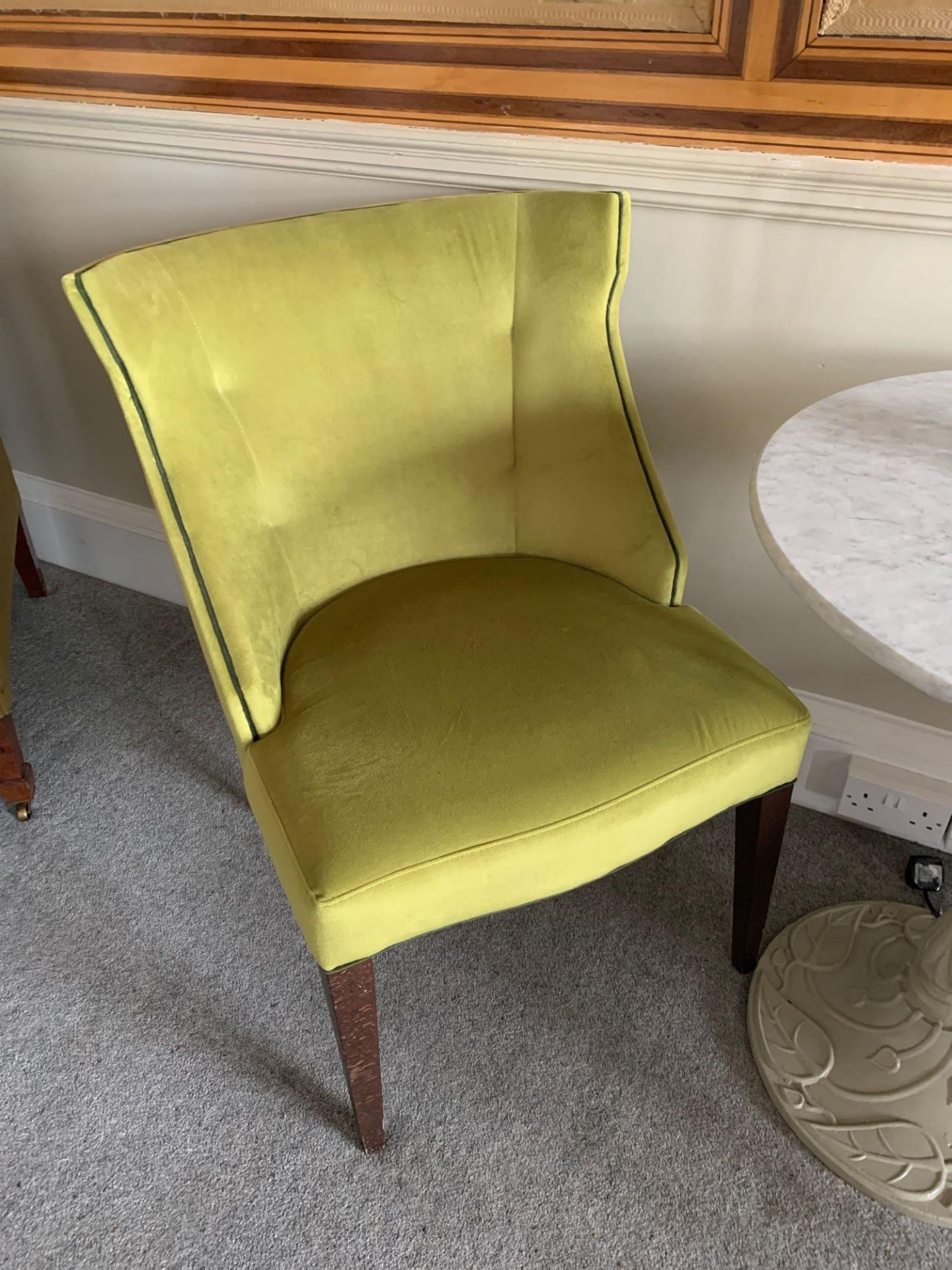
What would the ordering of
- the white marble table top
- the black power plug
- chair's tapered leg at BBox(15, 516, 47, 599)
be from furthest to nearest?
chair's tapered leg at BBox(15, 516, 47, 599) < the black power plug < the white marble table top

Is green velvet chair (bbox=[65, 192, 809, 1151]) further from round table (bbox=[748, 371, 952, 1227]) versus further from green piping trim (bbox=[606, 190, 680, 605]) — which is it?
round table (bbox=[748, 371, 952, 1227])

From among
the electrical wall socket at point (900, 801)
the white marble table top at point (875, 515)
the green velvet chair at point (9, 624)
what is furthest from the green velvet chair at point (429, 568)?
the green velvet chair at point (9, 624)

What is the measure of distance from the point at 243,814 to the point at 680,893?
2.29 ft

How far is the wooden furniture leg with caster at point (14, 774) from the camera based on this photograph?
1429 mm

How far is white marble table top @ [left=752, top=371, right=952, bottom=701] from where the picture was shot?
0.71 m

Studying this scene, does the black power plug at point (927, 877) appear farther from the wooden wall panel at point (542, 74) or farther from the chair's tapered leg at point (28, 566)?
the chair's tapered leg at point (28, 566)

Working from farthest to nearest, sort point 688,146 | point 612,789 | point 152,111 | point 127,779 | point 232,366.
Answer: point 127,779 → point 152,111 → point 688,146 → point 232,366 → point 612,789

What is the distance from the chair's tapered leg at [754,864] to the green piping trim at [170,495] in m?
0.59

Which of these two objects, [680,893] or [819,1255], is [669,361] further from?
[819,1255]

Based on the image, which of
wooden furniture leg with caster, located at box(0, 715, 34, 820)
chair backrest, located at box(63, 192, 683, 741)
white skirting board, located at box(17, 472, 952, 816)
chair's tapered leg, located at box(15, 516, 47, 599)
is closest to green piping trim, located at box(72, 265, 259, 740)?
chair backrest, located at box(63, 192, 683, 741)

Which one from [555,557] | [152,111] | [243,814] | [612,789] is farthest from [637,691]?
[152,111]

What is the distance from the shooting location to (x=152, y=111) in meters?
1.44

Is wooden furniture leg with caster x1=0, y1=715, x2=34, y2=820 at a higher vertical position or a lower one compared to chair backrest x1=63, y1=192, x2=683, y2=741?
lower

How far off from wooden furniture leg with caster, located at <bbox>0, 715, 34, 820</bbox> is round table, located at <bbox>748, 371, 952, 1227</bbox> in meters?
1.13
